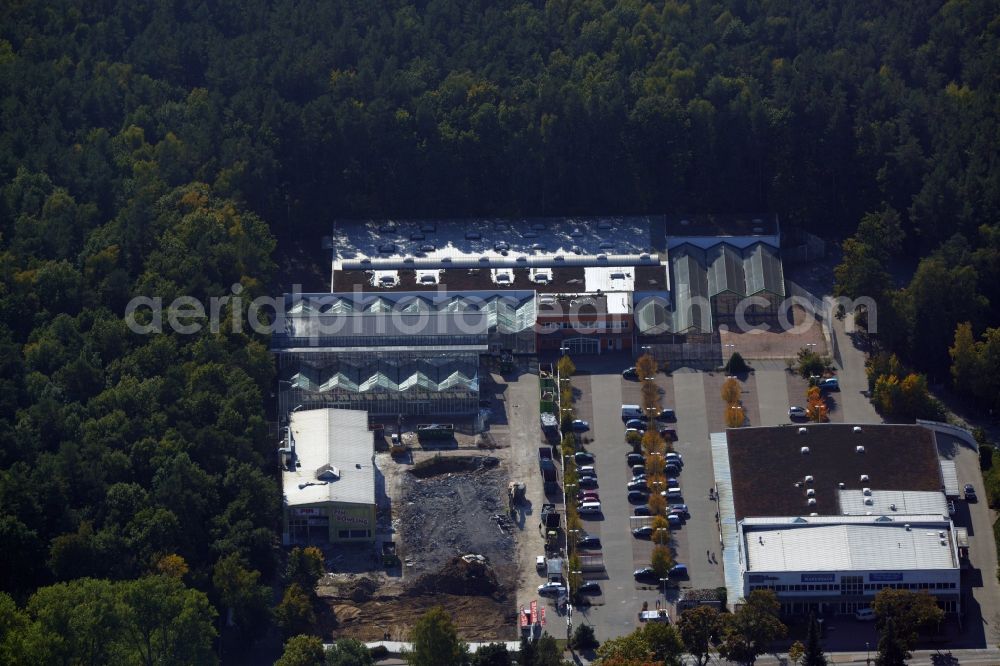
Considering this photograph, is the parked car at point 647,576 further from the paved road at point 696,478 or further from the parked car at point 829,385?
the parked car at point 829,385

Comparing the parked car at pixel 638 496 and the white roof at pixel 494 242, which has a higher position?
the white roof at pixel 494 242

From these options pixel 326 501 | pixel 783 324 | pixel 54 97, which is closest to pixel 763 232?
pixel 783 324

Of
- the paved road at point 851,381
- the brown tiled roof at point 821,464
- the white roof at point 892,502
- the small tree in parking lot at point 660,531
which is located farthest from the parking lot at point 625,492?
the paved road at point 851,381

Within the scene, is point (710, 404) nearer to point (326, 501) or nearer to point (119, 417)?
point (326, 501)

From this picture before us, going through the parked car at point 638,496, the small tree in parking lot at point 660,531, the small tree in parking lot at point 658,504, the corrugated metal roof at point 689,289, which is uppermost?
the corrugated metal roof at point 689,289

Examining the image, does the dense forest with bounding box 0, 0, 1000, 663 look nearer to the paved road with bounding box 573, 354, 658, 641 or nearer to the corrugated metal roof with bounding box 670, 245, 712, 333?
the corrugated metal roof with bounding box 670, 245, 712, 333

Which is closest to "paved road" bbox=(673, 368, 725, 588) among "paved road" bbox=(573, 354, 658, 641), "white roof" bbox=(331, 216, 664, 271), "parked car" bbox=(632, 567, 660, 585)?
"parked car" bbox=(632, 567, 660, 585)
